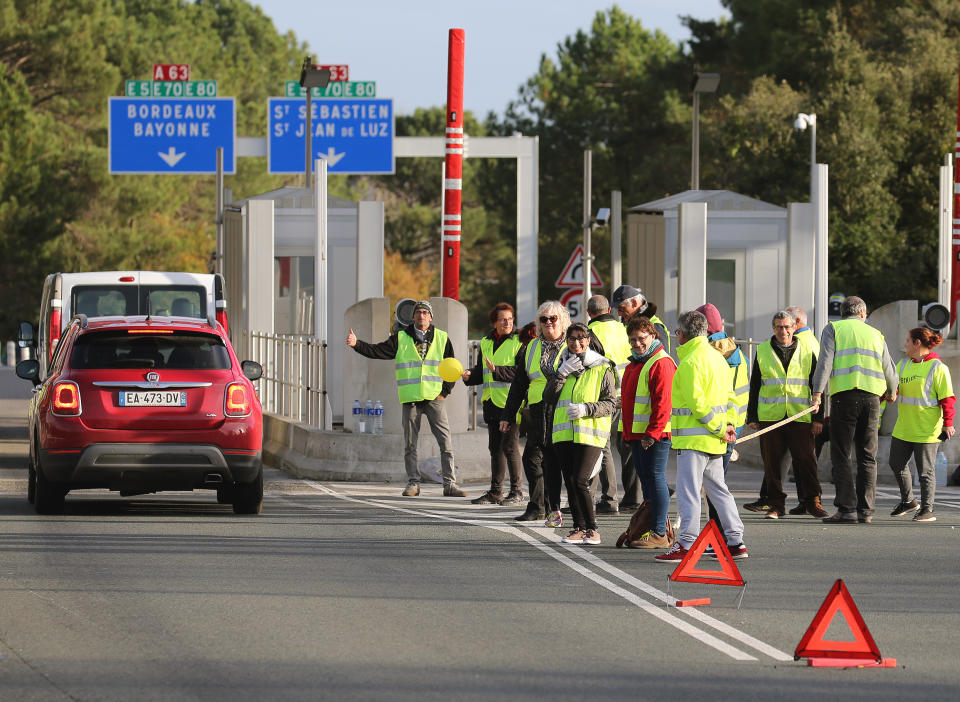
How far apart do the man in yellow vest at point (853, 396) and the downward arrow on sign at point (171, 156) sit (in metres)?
29.3

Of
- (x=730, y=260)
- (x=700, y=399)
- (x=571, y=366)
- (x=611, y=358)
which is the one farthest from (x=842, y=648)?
(x=730, y=260)

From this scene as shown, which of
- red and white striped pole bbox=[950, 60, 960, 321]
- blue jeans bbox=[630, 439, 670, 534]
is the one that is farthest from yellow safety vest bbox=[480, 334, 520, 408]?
red and white striped pole bbox=[950, 60, 960, 321]

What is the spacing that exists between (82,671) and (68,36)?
55.0 metres

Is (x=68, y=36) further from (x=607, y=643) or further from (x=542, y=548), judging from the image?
(x=607, y=643)

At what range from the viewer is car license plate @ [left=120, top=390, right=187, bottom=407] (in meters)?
13.8

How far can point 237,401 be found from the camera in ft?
→ 46.1

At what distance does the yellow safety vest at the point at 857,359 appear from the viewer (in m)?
14.3

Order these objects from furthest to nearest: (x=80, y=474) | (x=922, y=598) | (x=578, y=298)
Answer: (x=578, y=298) < (x=80, y=474) < (x=922, y=598)

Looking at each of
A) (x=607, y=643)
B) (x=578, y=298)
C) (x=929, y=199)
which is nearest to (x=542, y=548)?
(x=607, y=643)

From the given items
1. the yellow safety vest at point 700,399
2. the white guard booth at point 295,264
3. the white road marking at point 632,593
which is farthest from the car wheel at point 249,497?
the white guard booth at point 295,264

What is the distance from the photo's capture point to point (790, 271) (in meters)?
22.4

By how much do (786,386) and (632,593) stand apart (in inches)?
190

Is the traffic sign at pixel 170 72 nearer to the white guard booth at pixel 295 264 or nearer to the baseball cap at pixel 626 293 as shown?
the white guard booth at pixel 295 264

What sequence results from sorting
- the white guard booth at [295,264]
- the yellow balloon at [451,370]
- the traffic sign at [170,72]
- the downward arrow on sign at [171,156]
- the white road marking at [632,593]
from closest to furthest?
1. the white road marking at [632,593]
2. the yellow balloon at [451,370]
3. the white guard booth at [295,264]
4. the downward arrow on sign at [171,156]
5. the traffic sign at [170,72]
